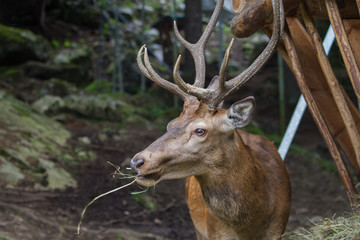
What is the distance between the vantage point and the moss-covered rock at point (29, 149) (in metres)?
6.11

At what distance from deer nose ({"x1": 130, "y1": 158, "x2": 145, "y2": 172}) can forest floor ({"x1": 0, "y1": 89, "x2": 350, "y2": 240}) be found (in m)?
1.35

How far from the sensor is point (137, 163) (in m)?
2.87

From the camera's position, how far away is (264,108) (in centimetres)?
1075

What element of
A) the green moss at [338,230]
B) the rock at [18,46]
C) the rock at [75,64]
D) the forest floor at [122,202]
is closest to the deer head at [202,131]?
the green moss at [338,230]

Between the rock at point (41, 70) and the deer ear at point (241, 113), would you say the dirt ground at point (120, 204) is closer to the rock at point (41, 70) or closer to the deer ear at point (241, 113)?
the deer ear at point (241, 113)

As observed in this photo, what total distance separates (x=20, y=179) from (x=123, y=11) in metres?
10.7

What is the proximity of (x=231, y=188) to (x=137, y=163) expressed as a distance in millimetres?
801

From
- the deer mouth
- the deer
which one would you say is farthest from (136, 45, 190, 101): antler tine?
the deer mouth

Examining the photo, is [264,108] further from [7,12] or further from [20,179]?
[7,12]

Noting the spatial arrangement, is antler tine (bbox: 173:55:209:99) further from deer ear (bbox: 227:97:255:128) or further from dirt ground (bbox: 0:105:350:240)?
dirt ground (bbox: 0:105:350:240)

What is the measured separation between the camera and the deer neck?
3285 millimetres

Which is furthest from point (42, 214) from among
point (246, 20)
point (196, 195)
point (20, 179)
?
point (246, 20)

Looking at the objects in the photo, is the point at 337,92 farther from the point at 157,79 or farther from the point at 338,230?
the point at 157,79

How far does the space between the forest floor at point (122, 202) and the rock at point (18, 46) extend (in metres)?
2.76
